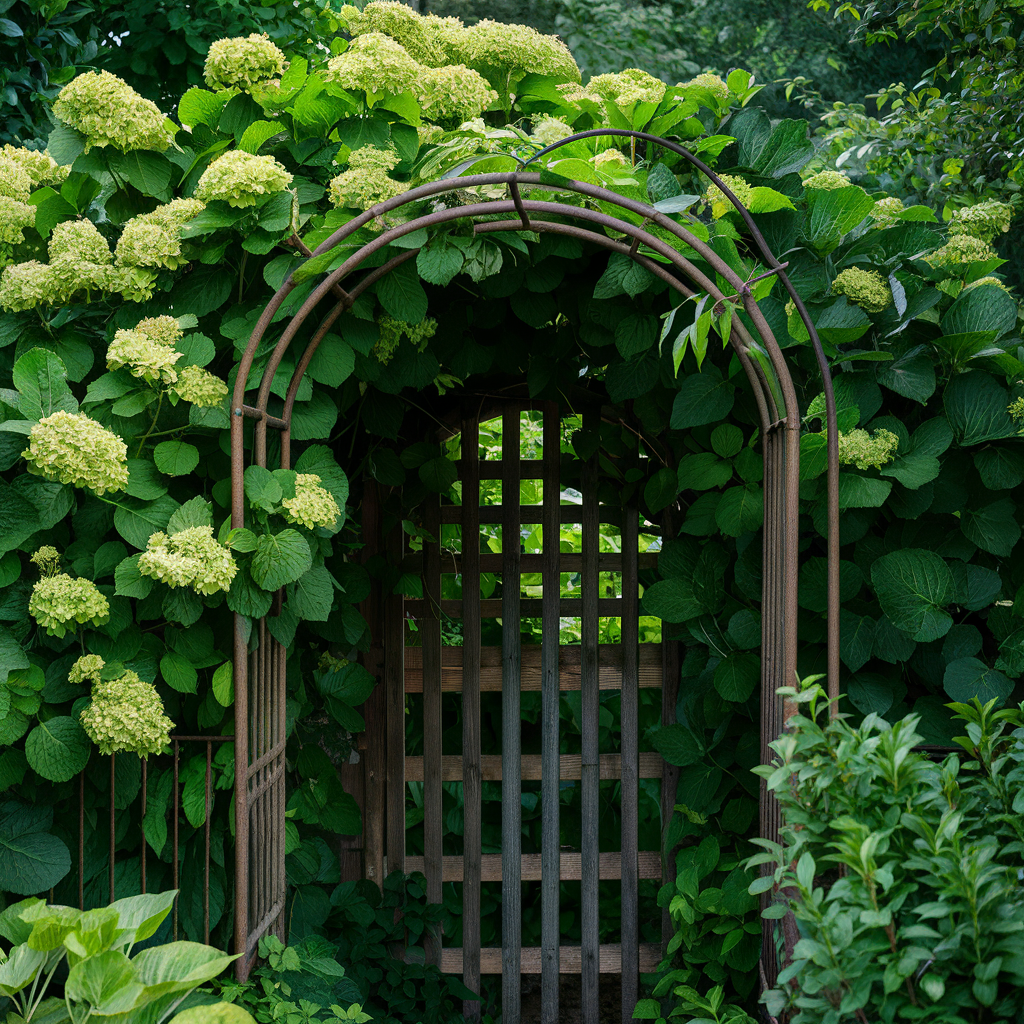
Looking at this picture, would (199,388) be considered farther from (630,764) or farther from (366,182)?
(630,764)

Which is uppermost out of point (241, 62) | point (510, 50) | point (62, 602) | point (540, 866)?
point (510, 50)

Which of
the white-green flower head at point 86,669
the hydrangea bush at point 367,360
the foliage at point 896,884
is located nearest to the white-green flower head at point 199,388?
the hydrangea bush at point 367,360

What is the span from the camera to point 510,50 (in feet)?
6.16

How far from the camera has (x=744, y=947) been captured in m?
2.09

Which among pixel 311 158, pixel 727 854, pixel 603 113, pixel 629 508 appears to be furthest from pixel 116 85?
pixel 727 854

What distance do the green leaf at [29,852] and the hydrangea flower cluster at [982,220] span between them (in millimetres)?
2391

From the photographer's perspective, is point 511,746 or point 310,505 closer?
point 310,505

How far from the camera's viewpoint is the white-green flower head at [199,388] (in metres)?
1.67

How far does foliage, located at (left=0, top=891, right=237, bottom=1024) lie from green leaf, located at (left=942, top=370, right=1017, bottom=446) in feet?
5.82

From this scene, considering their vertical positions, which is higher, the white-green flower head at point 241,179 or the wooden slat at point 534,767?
the white-green flower head at point 241,179

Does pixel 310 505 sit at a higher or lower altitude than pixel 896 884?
higher

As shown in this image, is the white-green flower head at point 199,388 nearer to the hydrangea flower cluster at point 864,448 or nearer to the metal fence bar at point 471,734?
the metal fence bar at point 471,734

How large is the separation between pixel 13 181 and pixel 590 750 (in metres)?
2.02

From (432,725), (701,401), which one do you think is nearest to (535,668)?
(432,725)
